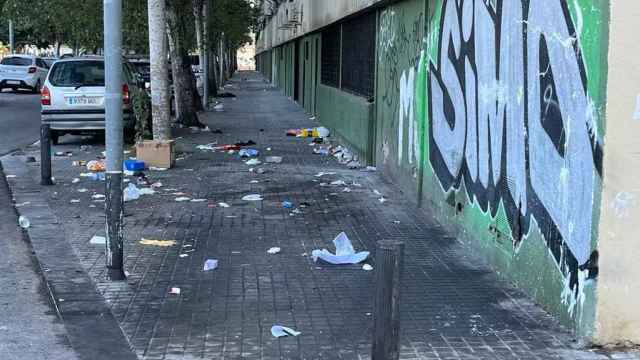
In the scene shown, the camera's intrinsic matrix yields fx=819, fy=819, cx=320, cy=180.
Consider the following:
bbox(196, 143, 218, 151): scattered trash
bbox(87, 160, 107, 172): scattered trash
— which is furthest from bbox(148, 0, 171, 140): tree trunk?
bbox(196, 143, 218, 151): scattered trash

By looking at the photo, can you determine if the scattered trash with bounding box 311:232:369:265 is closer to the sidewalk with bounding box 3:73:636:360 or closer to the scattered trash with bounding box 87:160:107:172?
the sidewalk with bounding box 3:73:636:360

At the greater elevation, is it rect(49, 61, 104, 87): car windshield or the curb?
rect(49, 61, 104, 87): car windshield

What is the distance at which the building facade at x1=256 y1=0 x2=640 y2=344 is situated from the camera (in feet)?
15.6

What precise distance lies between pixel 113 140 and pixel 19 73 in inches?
1291

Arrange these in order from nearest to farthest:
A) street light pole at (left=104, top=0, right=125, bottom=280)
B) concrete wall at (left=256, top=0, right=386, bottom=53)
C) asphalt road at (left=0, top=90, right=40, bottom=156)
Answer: street light pole at (left=104, top=0, right=125, bottom=280), concrete wall at (left=256, top=0, right=386, bottom=53), asphalt road at (left=0, top=90, right=40, bottom=156)

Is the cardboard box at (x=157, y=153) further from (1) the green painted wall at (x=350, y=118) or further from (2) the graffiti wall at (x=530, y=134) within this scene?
(2) the graffiti wall at (x=530, y=134)

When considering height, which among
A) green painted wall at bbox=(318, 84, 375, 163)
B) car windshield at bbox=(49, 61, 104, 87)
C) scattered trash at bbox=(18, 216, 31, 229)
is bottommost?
scattered trash at bbox=(18, 216, 31, 229)

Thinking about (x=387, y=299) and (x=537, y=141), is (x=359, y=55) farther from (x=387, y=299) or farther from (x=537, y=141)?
(x=387, y=299)

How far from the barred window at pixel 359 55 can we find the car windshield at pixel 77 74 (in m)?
5.04

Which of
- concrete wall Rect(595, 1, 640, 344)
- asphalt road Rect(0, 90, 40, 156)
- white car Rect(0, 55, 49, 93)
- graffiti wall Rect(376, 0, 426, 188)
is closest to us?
concrete wall Rect(595, 1, 640, 344)

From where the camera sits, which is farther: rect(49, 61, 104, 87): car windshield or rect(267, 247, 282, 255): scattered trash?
rect(49, 61, 104, 87): car windshield

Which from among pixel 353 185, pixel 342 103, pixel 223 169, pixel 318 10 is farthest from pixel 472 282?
pixel 318 10

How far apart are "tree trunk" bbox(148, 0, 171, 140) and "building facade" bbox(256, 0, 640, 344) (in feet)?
15.1

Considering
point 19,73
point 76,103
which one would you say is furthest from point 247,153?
point 19,73
